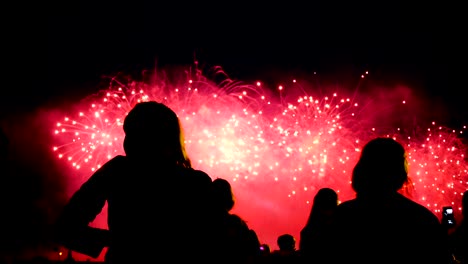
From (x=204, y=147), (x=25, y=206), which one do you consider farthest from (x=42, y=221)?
(x=204, y=147)

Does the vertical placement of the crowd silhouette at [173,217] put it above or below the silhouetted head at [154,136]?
below

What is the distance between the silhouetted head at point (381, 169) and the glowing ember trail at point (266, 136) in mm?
12926

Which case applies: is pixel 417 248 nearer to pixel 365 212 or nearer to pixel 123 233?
pixel 365 212

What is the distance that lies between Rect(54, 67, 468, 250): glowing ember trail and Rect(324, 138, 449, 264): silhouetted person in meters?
13.0

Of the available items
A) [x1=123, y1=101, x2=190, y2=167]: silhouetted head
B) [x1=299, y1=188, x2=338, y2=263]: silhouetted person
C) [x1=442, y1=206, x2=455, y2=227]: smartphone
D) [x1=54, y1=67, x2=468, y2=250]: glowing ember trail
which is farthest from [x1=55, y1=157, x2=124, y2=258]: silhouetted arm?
[x1=54, y1=67, x2=468, y2=250]: glowing ember trail

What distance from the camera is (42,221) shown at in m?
17.9

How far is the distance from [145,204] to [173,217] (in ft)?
0.45

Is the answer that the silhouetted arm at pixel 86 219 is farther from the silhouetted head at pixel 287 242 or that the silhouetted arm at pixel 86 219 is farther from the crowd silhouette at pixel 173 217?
the silhouetted head at pixel 287 242

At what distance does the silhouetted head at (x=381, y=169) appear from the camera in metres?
2.56

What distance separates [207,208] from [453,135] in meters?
19.8

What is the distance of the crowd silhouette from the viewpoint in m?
1.90

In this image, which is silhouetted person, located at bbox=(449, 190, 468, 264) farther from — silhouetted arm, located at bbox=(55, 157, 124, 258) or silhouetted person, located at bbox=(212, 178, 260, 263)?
silhouetted arm, located at bbox=(55, 157, 124, 258)

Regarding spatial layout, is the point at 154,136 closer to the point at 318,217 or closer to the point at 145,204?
the point at 145,204

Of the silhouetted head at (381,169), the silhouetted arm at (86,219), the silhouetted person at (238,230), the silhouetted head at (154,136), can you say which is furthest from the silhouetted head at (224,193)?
the silhouetted arm at (86,219)
